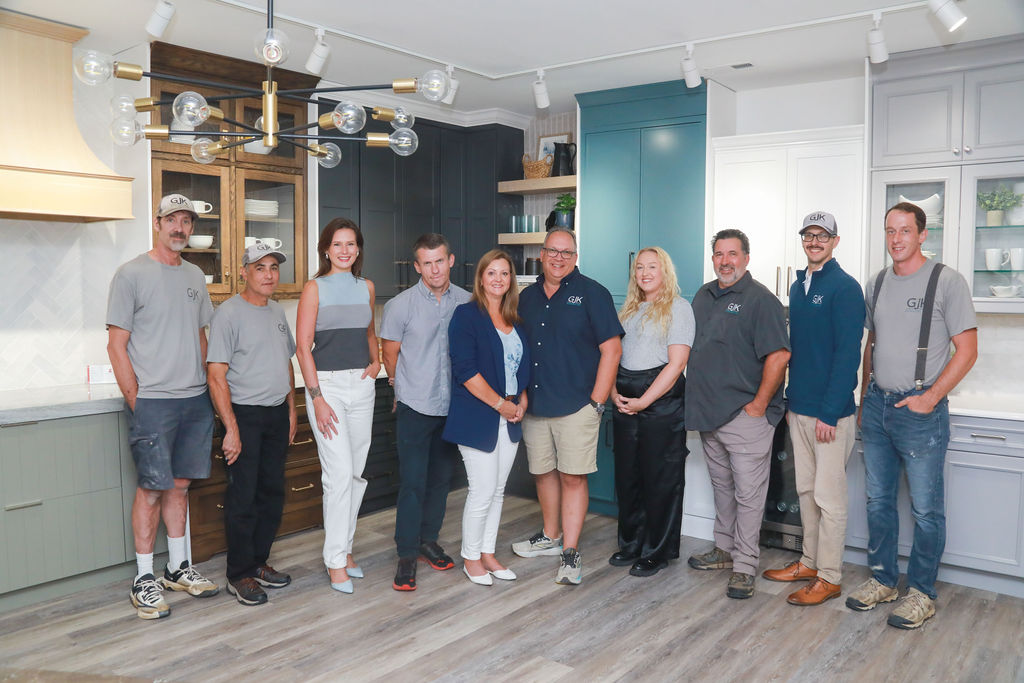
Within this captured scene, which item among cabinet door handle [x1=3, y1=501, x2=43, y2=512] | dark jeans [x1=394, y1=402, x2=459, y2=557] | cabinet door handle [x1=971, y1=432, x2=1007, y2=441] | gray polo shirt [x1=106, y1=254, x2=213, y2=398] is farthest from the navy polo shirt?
cabinet door handle [x1=3, y1=501, x2=43, y2=512]

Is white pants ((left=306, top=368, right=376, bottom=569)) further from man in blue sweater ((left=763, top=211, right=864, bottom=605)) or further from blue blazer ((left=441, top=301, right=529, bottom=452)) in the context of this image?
man in blue sweater ((left=763, top=211, right=864, bottom=605))

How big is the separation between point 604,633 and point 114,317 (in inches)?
94.3

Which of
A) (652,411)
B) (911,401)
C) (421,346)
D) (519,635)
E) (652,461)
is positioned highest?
(421,346)

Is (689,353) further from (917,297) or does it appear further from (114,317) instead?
(114,317)

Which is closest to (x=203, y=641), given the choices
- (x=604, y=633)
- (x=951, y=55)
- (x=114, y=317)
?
(x=114, y=317)

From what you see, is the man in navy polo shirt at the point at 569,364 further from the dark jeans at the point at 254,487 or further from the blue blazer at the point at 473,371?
the dark jeans at the point at 254,487

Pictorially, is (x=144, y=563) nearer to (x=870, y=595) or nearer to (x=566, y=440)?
(x=566, y=440)

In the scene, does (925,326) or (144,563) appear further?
(144,563)

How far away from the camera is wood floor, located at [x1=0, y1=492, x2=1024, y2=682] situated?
9.48ft

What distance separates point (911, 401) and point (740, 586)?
110cm

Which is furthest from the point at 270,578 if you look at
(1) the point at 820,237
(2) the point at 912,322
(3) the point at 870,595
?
(2) the point at 912,322

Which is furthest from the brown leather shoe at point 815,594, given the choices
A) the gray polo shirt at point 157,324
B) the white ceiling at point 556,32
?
the gray polo shirt at point 157,324

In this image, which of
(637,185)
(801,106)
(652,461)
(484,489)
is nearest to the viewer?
(484,489)

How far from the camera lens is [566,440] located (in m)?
3.68
